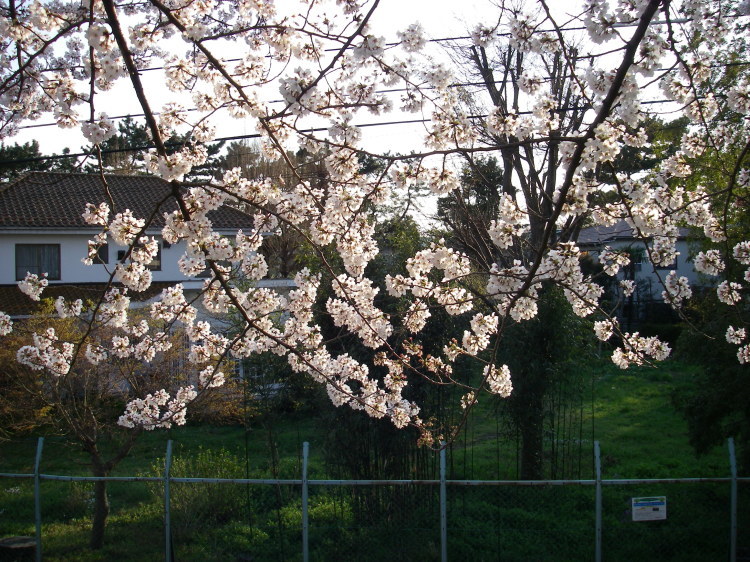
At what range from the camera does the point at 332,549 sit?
5.79 m

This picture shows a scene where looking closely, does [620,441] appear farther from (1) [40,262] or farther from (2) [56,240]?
(1) [40,262]

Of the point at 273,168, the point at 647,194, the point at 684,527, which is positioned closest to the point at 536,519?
the point at 684,527

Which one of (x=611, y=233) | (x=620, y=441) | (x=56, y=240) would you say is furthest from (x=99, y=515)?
(x=56, y=240)

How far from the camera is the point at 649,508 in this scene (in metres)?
5.38

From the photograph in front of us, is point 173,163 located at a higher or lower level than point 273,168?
lower

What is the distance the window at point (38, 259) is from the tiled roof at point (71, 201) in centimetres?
66

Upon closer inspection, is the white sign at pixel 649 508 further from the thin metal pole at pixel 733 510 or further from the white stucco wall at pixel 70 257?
the white stucco wall at pixel 70 257

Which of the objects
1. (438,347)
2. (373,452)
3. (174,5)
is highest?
(174,5)

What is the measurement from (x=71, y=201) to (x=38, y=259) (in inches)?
71.0

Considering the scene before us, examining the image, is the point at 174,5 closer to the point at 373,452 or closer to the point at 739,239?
the point at 373,452

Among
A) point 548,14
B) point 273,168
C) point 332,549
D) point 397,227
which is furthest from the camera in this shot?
point 273,168

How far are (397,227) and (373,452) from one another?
2.22 meters

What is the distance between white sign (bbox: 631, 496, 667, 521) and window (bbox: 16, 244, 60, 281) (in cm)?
1410

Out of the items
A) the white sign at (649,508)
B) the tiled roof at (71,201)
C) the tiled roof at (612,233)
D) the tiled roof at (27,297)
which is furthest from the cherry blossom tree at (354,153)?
the tiled roof at (71,201)
